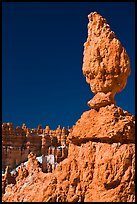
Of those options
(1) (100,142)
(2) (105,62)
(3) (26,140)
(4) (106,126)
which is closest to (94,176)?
(1) (100,142)

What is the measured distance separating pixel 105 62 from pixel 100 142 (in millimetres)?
2231

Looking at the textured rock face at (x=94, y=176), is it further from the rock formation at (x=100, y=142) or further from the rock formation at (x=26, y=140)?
the rock formation at (x=26, y=140)

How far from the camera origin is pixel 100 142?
980cm

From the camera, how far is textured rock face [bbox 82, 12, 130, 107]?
34.0ft

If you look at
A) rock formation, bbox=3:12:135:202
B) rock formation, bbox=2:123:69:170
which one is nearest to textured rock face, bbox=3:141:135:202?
rock formation, bbox=3:12:135:202

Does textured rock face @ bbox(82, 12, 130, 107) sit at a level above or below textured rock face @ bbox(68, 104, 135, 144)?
above

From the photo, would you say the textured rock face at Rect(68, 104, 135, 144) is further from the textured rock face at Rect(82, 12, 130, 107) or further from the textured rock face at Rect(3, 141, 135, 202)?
the textured rock face at Rect(82, 12, 130, 107)

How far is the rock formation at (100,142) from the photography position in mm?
9344

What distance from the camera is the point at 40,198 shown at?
Answer: 33.5ft

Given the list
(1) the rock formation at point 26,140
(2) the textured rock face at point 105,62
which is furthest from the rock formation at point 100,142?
(1) the rock formation at point 26,140

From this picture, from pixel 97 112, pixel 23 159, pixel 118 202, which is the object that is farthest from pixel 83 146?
pixel 23 159

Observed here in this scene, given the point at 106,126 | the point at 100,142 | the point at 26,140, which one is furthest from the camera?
the point at 26,140

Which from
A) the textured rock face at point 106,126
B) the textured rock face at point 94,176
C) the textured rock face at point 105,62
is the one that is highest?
the textured rock face at point 105,62

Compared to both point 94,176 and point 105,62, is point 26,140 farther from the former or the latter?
point 94,176
